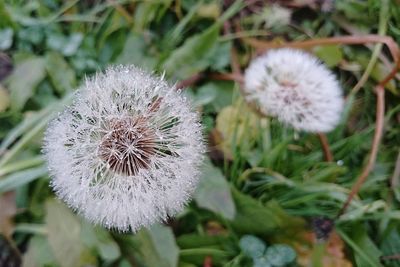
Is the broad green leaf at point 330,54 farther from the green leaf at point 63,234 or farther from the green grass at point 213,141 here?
A: the green leaf at point 63,234

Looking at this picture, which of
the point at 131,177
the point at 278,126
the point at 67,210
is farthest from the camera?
the point at 278,126

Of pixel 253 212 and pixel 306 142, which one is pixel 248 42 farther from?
pixel 253 212

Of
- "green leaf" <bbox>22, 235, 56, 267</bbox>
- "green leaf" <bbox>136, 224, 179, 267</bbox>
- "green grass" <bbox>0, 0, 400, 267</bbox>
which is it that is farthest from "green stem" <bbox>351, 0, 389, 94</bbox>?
"green leaf" <bbox>22, 235, 56, 267</bbox>

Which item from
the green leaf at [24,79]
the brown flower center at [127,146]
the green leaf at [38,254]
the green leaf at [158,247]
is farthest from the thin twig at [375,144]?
the green leaf at [24,79]

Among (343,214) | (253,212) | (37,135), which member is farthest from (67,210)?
(343,214)

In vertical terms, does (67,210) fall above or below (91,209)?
below

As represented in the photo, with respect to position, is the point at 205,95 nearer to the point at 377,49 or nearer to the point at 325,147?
the point at 325,147
